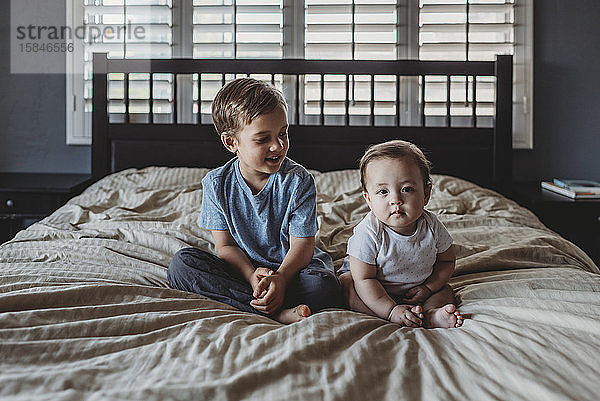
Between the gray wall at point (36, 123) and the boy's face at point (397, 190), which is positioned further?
the gray wall at point (36, 123)

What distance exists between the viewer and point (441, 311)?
4.03 feet

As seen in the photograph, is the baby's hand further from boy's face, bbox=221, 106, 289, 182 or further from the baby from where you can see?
boy's face, bbox=221, 106, 289, 182

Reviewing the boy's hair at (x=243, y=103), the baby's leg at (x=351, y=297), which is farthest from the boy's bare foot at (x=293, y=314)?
the boy's hair at (x=243, y=103)

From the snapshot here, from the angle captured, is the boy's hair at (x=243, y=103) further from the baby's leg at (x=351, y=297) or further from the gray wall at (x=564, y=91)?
the gray wall at (x=564, y=91)

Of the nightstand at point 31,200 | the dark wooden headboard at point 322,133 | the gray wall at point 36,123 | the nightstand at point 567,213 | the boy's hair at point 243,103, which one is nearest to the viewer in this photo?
the boy's hair at point 243,103

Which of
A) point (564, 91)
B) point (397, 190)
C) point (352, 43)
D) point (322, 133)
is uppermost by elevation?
point (352, 43)

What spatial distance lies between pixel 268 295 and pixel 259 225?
0.95 feet

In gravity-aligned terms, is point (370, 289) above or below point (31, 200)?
below

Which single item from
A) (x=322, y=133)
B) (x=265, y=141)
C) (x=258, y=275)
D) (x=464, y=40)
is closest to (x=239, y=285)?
(x=258, y=275)

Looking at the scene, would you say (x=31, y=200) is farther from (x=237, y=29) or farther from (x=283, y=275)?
(x=283, y=275)

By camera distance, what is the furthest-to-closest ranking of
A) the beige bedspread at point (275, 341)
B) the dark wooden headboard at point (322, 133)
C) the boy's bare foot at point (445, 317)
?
the dark wooden headboard at point (322, 133) → the boy's bare foot at point (445, 317) → the beige bedspread at point (275, 341)

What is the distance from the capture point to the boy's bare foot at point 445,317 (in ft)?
3.97

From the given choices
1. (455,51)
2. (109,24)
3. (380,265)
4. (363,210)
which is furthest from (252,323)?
(109,24)

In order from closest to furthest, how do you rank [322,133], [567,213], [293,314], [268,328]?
[268,328] → [293,314] → [567,213] → [322,133]
